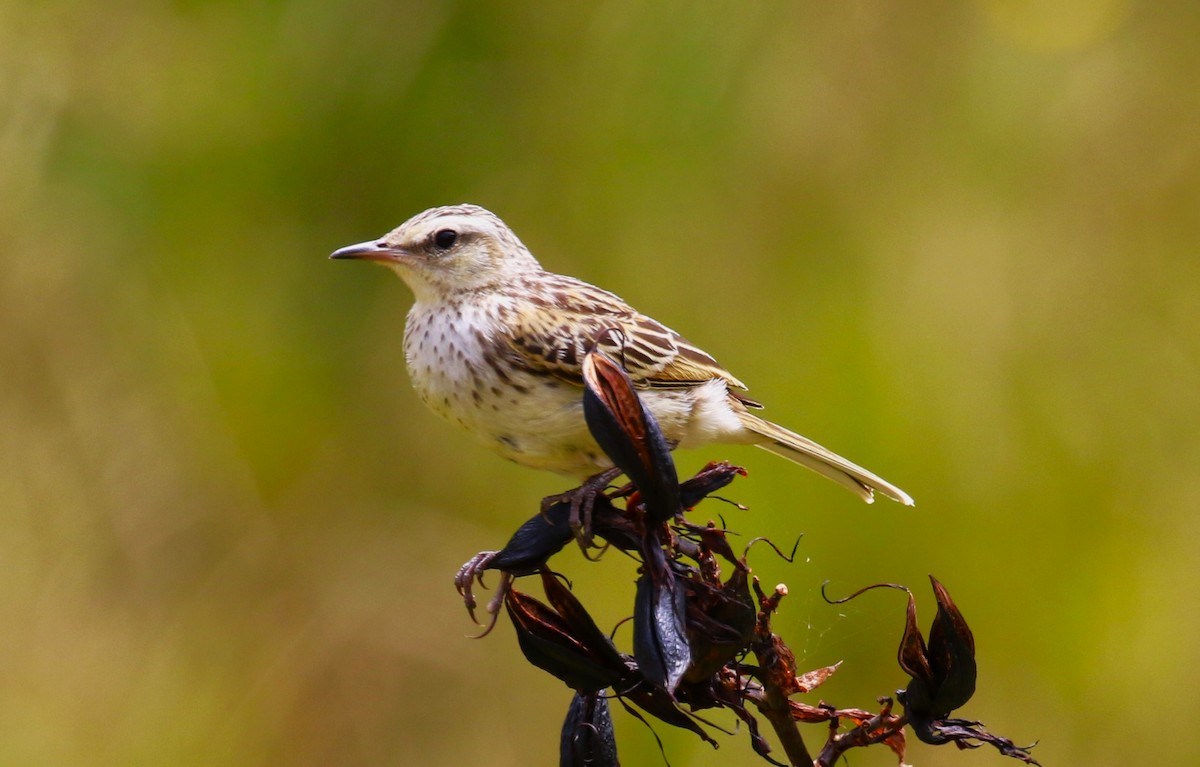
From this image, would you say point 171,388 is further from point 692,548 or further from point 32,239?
point 692,548

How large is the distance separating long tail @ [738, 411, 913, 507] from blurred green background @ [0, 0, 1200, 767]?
1.30ft

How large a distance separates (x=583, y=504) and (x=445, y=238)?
4.75 feet

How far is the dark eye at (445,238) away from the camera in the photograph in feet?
11.2

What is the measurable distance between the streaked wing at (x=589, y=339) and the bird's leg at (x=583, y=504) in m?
0.59

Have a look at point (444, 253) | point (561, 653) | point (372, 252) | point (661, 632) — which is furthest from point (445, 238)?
point (661, 632)

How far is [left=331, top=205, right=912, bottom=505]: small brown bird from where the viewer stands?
9.59 ft

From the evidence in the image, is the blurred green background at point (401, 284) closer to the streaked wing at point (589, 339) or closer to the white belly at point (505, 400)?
the streaked wing at point (589, 339)

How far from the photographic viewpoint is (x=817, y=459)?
3.43m

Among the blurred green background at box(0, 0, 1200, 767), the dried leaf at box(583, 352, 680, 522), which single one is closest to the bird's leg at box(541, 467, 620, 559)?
the dried leaf at box(583, 352, 680, 522)

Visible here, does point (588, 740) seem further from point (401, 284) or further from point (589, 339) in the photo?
point (401, 284)

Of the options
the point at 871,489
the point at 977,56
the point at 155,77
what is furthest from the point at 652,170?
the point at 155,77

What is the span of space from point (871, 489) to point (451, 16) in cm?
218

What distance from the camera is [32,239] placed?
4297 mm

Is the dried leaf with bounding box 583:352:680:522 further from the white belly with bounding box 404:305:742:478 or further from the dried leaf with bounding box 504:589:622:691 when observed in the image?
the white belly with bounding box 404:305:742:478
